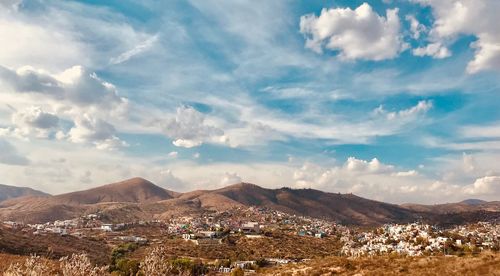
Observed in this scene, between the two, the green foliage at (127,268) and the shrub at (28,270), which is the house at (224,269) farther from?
the shrub at (28,270)

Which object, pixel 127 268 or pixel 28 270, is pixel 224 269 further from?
pixel 28 270

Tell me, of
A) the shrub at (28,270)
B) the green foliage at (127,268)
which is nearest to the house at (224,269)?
the green foliage at (127,268)

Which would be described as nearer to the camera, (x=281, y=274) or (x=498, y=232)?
(x=281, y=274)

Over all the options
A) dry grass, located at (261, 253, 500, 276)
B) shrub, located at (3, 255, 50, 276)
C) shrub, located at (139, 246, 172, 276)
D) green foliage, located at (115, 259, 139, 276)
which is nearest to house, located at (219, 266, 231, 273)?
green foliage, located at (115, 259, 139, 276)

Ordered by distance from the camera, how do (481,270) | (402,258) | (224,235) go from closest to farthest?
(481,270) → (402,258) → (224,235)

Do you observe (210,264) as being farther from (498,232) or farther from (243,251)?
(498,232)

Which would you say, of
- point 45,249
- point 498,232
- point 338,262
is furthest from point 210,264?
point 498,232

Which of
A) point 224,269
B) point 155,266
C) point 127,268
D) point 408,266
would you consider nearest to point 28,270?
point 155,266

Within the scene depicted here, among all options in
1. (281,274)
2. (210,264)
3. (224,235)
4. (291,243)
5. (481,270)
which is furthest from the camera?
(224,235)
